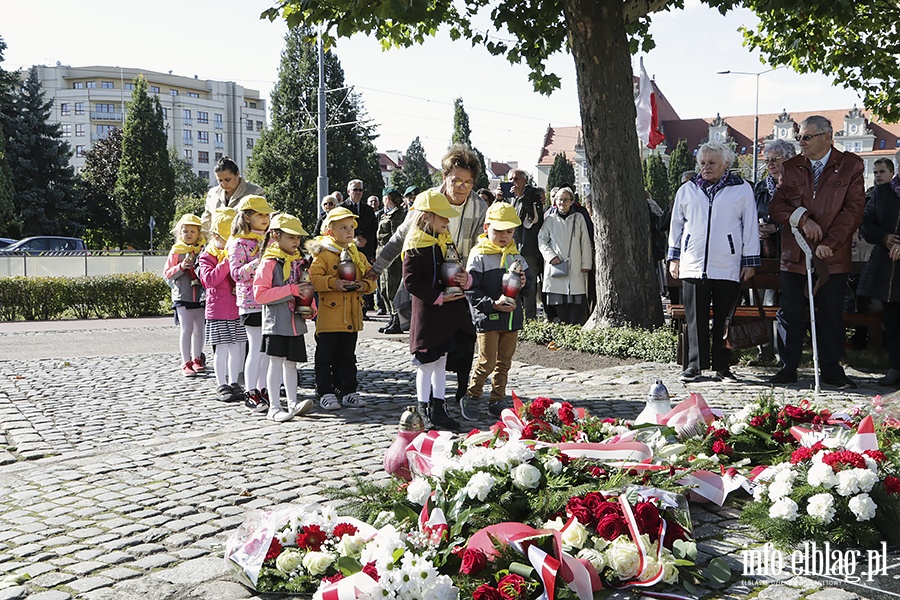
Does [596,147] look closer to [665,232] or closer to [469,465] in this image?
[665,232]

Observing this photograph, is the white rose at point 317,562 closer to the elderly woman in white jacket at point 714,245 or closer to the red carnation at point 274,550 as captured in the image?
the red carnation at point 274,550

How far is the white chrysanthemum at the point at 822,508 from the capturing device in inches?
150

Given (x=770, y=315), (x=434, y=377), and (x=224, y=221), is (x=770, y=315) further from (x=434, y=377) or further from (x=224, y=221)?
(x=224, y=221)

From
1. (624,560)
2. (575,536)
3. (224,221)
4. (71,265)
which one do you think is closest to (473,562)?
(575,536)

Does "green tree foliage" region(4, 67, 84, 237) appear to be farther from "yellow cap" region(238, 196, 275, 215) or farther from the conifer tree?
"yellow cap" region(238, 196, 275, 215)

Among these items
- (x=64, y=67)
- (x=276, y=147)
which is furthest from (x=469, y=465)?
(x=64, y=67)

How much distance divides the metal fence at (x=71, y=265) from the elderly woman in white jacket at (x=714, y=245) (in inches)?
680

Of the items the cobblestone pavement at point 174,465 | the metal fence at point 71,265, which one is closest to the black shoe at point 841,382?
the cobblestone pavement at point 174,465

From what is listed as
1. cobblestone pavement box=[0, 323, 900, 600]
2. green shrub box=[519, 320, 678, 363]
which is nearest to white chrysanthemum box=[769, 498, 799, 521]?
cobblestone pavement box=[0, 323, 900, 600]

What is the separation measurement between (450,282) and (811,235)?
3.50m

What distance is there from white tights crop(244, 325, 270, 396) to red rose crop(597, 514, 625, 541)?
4680 millimetres

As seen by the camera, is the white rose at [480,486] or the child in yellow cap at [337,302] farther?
the child in yellow cap at [337,302]

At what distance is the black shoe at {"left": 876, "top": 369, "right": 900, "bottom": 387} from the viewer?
321 inches

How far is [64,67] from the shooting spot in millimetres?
115438
